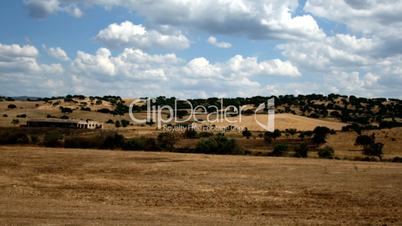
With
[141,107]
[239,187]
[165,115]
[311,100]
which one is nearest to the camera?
[239,187]

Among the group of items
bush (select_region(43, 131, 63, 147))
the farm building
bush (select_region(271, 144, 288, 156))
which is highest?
the farm building

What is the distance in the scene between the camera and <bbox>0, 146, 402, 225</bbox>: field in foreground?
19.0 metres

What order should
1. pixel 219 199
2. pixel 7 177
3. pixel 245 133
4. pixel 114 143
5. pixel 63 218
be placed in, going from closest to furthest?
pixel 63 218 < pixel 219 199 < pixel 7 177 < pixel 114 143 < pixel 245 133

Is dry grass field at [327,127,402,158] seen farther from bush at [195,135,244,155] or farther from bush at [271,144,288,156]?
bush at [195,135,244,155]

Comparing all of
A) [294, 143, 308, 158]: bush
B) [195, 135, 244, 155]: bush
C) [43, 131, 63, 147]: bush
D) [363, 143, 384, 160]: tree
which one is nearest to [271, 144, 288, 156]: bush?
[294, 143, 308, 158]: bush

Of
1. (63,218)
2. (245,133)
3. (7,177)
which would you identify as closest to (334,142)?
(245,133)

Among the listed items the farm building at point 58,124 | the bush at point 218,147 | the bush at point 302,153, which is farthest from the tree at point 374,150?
the farm building at point 58,124

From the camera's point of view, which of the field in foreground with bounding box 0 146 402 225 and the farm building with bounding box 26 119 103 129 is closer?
the field in foreground with bounding box 0 146 402 225

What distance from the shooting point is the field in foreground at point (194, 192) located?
19.0 meters

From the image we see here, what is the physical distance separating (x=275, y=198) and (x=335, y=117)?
282 feet

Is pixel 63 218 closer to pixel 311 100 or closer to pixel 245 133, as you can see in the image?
pixel 245 133

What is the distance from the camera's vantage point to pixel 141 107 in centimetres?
13250

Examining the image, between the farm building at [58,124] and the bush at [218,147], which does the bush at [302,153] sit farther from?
the farm building at [58,124]

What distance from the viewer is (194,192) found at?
87.8 feet
